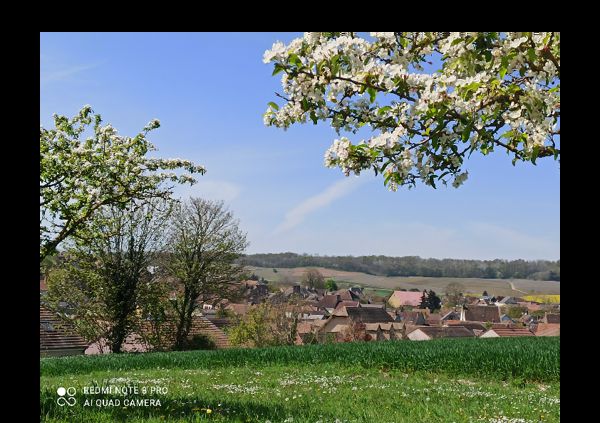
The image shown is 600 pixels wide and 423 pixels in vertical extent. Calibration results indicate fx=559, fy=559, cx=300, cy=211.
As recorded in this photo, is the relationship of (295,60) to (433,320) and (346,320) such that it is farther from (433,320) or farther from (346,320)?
(433,320)

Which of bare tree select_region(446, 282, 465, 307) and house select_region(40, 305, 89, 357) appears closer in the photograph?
house select_region(40, 305, 89, 357)

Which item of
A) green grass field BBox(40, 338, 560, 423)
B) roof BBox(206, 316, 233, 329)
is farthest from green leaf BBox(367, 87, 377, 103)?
roof BBox(206, 316, 233, 329)

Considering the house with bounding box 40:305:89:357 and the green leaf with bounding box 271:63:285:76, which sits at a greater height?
the green leaf with bounding box 271:63:285:76

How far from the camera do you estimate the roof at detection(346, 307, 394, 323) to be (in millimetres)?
24625

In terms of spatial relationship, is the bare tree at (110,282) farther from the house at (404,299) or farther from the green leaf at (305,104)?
the house at (404,299)

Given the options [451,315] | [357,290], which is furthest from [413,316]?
[451,315]

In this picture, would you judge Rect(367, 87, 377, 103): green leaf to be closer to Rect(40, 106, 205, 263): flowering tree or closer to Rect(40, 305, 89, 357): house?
Rect(40, 106, 205, 263): flowering tree

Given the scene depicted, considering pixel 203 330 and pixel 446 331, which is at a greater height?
pixel 203 330

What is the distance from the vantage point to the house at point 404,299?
3846 centimetres

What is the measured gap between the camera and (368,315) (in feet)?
83.6

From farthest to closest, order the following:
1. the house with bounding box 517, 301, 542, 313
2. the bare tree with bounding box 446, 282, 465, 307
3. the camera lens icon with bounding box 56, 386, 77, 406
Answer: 1. the bare tree with bounding box 446, 282, 465, 307
2. the house with bounding box 517, 301, 542, 313
3. the camera lens icon with bounding box 56, 386, 77, 406

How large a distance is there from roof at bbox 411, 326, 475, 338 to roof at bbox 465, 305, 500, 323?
4.80m

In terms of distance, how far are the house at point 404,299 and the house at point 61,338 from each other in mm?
22471

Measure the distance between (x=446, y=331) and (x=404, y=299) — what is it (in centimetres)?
Answer: 1116
